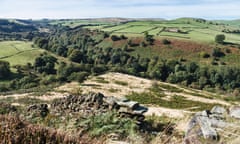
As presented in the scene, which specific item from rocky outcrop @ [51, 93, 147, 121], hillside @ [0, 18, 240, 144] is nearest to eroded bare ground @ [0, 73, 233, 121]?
hillside @ [0, 18, 240, 144]

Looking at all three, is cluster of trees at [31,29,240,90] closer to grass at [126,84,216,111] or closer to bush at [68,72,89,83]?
bush at [68,72,89,83]

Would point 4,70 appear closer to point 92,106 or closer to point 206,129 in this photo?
point 92,106

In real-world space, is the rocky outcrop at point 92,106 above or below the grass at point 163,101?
above

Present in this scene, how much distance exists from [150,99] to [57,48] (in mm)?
62405

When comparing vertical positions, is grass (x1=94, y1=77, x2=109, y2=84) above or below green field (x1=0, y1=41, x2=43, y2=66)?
below

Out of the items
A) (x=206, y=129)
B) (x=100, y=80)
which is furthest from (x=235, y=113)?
(x=100, y=80)

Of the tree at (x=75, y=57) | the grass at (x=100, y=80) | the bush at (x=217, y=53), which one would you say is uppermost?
the bush at (x=217, y=53)

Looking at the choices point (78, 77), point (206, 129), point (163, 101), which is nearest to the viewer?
point (206, 129)

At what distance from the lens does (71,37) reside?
5428 inches

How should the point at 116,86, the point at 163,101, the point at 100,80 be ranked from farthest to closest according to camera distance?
the point at 100,80, the point at 116,86, the point at 163,101

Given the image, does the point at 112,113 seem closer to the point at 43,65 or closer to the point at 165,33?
the point at 43,65

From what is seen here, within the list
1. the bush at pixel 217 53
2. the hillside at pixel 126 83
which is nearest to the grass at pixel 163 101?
the hillside at pixel 126 83

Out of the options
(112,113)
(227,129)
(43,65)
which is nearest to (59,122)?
(112,113)

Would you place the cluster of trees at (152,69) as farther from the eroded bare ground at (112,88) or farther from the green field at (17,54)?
the green field at (17,54)
